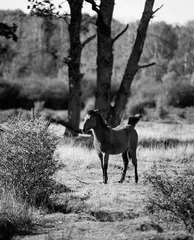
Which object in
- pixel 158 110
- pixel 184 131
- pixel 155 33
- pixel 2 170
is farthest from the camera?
pixel 155 33

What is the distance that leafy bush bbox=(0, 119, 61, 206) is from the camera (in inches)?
355

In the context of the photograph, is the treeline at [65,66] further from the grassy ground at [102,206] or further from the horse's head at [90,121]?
the horse's head at [90,121]

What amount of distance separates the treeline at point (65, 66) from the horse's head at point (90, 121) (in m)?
26.4

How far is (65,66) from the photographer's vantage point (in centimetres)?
6712

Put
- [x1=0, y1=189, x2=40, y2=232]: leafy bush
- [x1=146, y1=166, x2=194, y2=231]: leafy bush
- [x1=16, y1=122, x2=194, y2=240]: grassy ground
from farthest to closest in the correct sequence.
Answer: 1. [x1=0, y1=189, x2=40, y2=232]: leafy bush
2. [x1=146, y1=166, x2=194, y2=231]: leafy bush
3. [x1=16, y1=122, x2=194, y2=240]: grassy ground

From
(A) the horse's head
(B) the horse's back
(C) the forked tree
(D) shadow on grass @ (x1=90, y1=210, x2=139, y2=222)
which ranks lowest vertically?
(D) shadow on grass @ (x1=90, y1=210, x2=139, y2=222)

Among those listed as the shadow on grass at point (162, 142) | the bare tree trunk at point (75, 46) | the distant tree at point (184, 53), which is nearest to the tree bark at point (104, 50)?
the bare tree trunk at point (75, 46)

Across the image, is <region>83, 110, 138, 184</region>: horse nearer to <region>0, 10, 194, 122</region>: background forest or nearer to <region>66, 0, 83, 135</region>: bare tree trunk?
<region>66, 0, 83, 135</region>: bare tree trunk

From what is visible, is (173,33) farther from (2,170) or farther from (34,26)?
(2,170)

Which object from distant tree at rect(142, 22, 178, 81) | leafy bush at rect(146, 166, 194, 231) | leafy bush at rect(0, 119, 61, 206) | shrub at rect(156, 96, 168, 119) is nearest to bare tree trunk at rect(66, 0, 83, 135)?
leafy bush at rect(0, 119, 61, 206)

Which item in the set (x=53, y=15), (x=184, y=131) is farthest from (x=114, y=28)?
(x=53, y=15)

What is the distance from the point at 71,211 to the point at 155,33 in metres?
64.7

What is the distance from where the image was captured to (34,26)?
8012 cm

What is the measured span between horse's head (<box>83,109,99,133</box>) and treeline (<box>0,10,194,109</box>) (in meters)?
26.4
